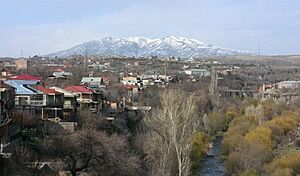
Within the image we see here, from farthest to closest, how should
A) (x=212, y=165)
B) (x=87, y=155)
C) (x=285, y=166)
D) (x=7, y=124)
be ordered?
1. (x=212, y=165)
2. (x=285, y=166)
3. (x=7, y=124)
4. (x=87, y=155)

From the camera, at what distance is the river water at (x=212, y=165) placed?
64.5 ft

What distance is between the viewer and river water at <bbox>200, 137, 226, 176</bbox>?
19672mm

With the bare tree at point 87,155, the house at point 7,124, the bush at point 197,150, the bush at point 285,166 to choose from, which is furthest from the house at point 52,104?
the bush at point 285,166

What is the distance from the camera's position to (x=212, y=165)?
21266 mm

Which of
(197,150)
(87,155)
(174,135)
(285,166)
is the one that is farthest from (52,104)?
(87,155)

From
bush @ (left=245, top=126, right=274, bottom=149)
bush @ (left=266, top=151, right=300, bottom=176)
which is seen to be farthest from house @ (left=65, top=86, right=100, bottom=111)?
bush @ (left=266, top=151, right=300, bottom=176)

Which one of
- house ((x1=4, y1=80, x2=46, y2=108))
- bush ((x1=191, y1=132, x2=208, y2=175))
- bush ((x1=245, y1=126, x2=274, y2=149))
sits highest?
house ((x1=4, y1=80, x2=46, y2=108))

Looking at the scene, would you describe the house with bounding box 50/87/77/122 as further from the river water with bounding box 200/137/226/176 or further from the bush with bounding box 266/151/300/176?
the bush with bounding box 266/151/300/176

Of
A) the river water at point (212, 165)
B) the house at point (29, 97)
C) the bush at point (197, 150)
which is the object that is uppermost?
the house at point (29, 97)

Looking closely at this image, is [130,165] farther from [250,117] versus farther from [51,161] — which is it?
[250,117]

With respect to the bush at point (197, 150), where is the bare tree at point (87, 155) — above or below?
above

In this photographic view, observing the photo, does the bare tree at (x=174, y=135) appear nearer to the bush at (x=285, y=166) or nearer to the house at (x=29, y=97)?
the bush at (x=285, y=166)

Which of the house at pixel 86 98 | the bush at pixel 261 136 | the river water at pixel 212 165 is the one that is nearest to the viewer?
the river water at pixel 212 165

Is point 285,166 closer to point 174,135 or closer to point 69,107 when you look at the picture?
point 174,135
